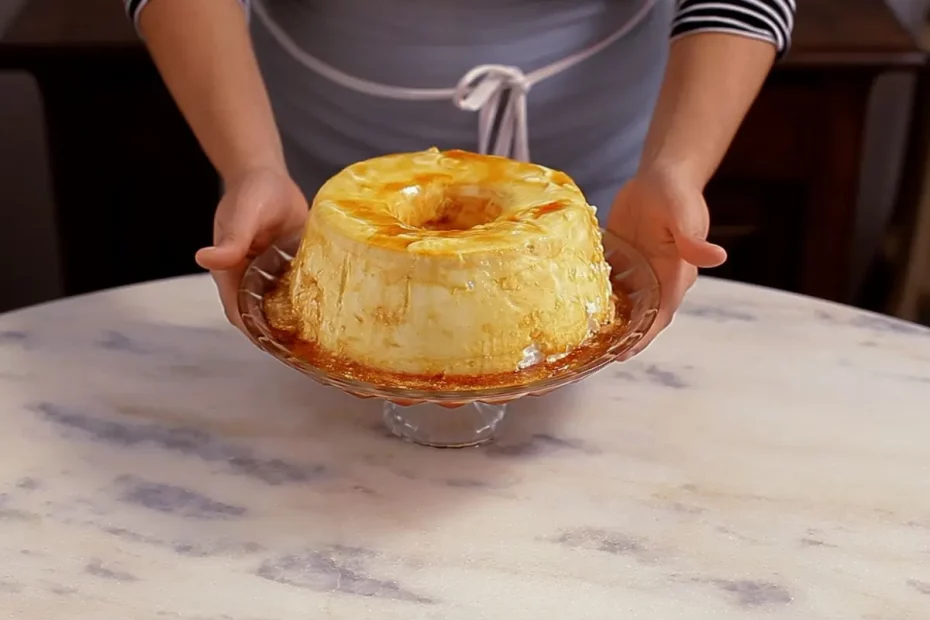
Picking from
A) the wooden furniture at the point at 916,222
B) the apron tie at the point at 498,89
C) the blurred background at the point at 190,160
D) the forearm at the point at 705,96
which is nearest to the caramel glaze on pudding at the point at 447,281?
the forearm at the point at 705,96

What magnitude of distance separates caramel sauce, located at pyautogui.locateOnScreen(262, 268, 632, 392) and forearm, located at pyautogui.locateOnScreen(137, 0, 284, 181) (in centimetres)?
22

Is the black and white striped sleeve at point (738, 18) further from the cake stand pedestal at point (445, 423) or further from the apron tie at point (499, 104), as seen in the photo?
the cake stand pedestal at point (445, 423)

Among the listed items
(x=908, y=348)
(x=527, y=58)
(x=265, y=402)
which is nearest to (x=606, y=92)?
(x=527, y=58)

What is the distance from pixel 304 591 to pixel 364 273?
216 mm

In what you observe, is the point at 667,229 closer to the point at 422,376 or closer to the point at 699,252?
the point at 699,252

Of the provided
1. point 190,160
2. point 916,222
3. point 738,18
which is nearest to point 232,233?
point 738,18

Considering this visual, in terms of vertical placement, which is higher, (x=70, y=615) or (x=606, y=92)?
(x=606, y=92)

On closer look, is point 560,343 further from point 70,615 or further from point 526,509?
point 70,615

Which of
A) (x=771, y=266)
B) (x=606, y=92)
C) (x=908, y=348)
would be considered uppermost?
(x=606, y=92)

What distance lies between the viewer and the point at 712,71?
967mm

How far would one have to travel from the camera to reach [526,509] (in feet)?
2.34

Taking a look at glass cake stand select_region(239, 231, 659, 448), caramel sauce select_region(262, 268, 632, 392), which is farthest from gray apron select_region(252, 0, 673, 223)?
caramel sauce select_region(262, 268, 632, 392)

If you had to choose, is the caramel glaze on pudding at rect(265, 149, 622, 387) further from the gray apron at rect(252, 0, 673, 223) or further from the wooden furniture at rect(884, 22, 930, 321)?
the wooden furniture at rect(884, 22, 930, 321)

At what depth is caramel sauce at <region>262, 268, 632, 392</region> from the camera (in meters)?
0.69
